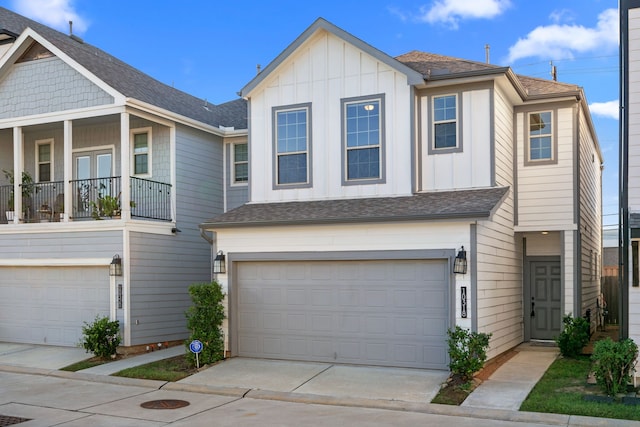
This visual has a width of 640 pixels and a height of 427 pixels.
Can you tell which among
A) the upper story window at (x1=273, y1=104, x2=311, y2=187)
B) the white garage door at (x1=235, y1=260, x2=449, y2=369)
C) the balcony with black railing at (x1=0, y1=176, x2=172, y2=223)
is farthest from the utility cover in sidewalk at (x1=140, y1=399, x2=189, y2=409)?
the balcony with black railing at (x1=0, y1=176, x2=172, y2=223)

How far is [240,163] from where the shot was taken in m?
18.2

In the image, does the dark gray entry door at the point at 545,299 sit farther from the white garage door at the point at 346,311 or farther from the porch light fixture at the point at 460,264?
the porch light fixture at the point at 460,264

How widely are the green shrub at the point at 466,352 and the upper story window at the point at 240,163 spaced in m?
8.72

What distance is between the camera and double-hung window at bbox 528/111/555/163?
49.9 ft

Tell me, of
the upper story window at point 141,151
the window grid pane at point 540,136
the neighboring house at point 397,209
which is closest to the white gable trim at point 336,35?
the neighboring house at point 397,209

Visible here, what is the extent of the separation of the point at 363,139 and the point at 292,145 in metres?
1.63

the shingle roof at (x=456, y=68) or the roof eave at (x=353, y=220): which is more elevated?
the shingle roof at (x=456, y=68)

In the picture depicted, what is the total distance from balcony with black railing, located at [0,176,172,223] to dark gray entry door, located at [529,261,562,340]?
8975 millimetres

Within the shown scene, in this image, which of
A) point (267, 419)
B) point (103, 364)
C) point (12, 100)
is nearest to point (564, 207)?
point (267, 419)

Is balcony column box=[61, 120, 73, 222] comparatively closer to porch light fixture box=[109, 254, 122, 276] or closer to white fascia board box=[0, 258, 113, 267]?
white fascia board box=[0, 258, 113, 267]

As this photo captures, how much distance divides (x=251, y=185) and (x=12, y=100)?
6786 millimetres

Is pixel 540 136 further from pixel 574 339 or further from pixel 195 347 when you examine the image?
pixel 195 347

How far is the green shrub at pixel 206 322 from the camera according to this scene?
506 inches

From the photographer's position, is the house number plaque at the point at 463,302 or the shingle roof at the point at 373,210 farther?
the shingle roof at the point at 373,210
